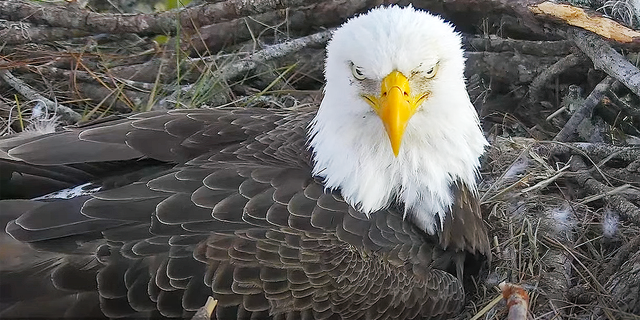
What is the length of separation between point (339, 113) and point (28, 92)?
185 centimetres

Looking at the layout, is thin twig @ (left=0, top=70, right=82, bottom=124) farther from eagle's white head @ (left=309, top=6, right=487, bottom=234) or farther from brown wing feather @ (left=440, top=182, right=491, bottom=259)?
brown wing feather @ (left=440, top=182, right=491, bottom=259)

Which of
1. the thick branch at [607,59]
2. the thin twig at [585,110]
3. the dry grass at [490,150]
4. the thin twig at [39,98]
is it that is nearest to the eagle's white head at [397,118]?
the dry grass at [490,150]

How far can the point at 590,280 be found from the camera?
9.67 ft

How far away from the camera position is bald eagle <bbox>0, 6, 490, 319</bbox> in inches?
97.1

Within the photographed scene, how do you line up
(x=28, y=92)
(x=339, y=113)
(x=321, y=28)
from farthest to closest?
1. (x=321, y=28)
2. (x=28, y=92)
3. (x=339, y=113)

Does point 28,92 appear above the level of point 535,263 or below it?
above

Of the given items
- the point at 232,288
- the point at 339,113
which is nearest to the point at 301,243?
the point at 232,288

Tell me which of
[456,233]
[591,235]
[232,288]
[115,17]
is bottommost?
[591,235]

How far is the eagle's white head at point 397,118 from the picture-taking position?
2605 millimetres

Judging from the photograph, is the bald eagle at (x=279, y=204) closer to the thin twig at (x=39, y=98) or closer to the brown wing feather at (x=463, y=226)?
the brown wing feather at (x=463, y=226)

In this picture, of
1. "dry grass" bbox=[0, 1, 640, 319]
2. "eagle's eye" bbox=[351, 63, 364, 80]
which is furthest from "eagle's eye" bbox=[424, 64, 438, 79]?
"dry grass" bbox=[0, 1, 640, 319]

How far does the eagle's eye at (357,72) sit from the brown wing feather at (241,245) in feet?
1.42

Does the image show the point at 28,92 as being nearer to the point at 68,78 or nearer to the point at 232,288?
the point at 68,78

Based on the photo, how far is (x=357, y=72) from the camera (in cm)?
269
